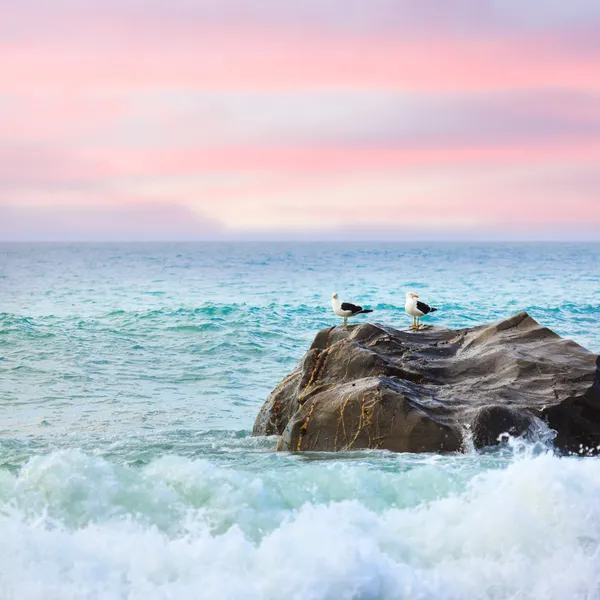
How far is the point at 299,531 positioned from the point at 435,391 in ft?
13.0

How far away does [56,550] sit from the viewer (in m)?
5.98

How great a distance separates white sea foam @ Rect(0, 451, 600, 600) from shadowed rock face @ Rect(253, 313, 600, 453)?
86 centimetres

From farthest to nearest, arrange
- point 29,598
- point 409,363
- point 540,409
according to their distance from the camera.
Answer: point 409,363, point 540,409, point 29,598

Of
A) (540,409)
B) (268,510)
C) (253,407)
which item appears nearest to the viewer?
(268,510)

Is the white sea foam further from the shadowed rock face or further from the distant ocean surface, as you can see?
the shadowed rock face

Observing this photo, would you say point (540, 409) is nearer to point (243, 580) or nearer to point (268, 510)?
point (268, 510)

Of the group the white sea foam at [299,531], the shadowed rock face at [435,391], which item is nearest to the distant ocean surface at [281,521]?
the white sea foam at [299,531]

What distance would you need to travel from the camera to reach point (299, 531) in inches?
248

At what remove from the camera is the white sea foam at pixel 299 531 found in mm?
5750

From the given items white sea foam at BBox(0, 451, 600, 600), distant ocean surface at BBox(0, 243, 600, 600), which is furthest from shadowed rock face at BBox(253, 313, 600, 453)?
white sea foam at BBox(0, 451, 600, 600)

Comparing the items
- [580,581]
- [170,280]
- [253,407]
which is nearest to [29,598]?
[580,581]

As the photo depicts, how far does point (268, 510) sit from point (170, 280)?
48.4 meters

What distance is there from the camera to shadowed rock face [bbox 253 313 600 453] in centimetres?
872

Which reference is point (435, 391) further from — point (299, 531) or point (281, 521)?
point (299, 531)
